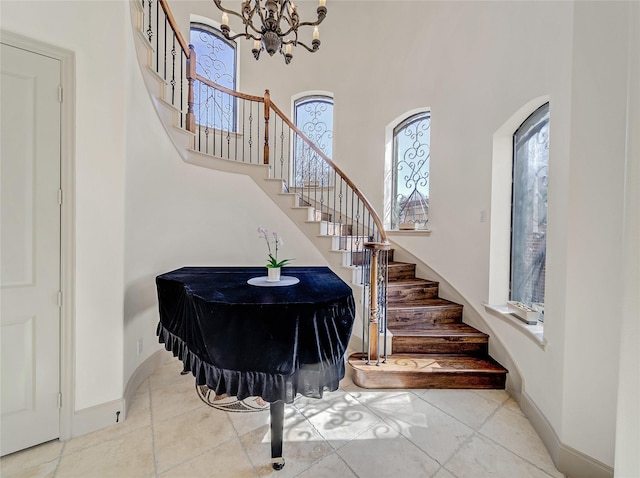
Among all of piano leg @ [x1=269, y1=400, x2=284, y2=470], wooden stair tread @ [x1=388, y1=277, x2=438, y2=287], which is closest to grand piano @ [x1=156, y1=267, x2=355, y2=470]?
piano leg @ [x1=269, y1=400, x2=284, y2=470]

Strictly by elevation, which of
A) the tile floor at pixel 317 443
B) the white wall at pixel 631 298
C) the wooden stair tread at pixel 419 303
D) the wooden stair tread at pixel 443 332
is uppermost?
the white wall at pixel 631 298

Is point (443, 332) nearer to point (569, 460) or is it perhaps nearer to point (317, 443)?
point (569, 460)

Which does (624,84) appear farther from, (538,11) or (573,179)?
(538,11)

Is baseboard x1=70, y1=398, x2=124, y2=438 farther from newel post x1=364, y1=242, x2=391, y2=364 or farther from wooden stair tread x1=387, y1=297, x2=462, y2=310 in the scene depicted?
wooden stair tread x1=387, y1=297, x2=462, y2=310

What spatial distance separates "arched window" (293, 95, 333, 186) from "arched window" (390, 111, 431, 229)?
A: 3.98 feet

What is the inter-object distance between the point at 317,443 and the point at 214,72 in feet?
18.3

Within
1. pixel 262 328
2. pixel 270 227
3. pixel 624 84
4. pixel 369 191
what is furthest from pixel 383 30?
pixel 262 328

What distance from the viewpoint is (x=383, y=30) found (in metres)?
4.32

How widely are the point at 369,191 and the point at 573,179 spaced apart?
3.06 meters

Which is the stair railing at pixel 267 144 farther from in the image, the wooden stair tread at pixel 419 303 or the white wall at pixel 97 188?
the white wall at pixel 97 188

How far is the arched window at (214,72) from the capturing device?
464 cm

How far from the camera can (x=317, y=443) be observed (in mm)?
1740

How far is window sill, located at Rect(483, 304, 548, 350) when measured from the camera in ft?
6.37

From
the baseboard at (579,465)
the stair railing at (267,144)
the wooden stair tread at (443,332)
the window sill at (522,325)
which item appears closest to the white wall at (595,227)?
the baseboard at (579,465)
